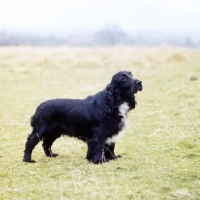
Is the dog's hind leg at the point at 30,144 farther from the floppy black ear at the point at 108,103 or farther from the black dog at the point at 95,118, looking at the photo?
the floppy black ear at the point at 108,103

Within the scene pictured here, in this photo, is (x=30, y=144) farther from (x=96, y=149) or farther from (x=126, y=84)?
(x=126, y=84)

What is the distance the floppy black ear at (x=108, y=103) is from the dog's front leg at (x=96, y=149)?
0.37 metres

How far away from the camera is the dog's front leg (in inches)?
241

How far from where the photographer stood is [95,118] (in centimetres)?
624

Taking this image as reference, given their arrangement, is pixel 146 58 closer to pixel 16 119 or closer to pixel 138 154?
pixel 16 119

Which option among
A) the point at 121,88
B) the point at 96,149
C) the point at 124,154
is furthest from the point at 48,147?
the point at 121,88

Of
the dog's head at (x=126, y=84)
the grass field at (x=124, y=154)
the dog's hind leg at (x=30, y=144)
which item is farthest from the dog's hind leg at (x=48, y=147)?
the dog's head at (x=126, y=84)

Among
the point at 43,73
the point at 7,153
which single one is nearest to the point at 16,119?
the point at 7,153

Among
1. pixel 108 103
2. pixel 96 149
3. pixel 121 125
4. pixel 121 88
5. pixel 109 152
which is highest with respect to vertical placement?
pixel 121 88

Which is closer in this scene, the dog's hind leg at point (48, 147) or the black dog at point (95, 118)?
the black dog at point (95, 118)

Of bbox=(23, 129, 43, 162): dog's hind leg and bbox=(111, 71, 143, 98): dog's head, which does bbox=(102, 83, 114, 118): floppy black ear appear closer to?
bbox=(111, 71, 143, 98): dog's head

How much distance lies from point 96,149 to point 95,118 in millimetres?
476

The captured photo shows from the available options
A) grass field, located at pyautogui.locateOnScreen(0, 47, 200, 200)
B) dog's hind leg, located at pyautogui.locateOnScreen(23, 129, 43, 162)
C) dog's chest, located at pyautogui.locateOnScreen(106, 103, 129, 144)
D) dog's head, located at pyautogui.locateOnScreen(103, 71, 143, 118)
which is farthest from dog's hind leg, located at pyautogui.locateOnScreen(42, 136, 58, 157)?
dog's head, located at pyautogui.locateOnScreen(103, 71, 143, 118)

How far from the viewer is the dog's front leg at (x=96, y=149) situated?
6.13 m
